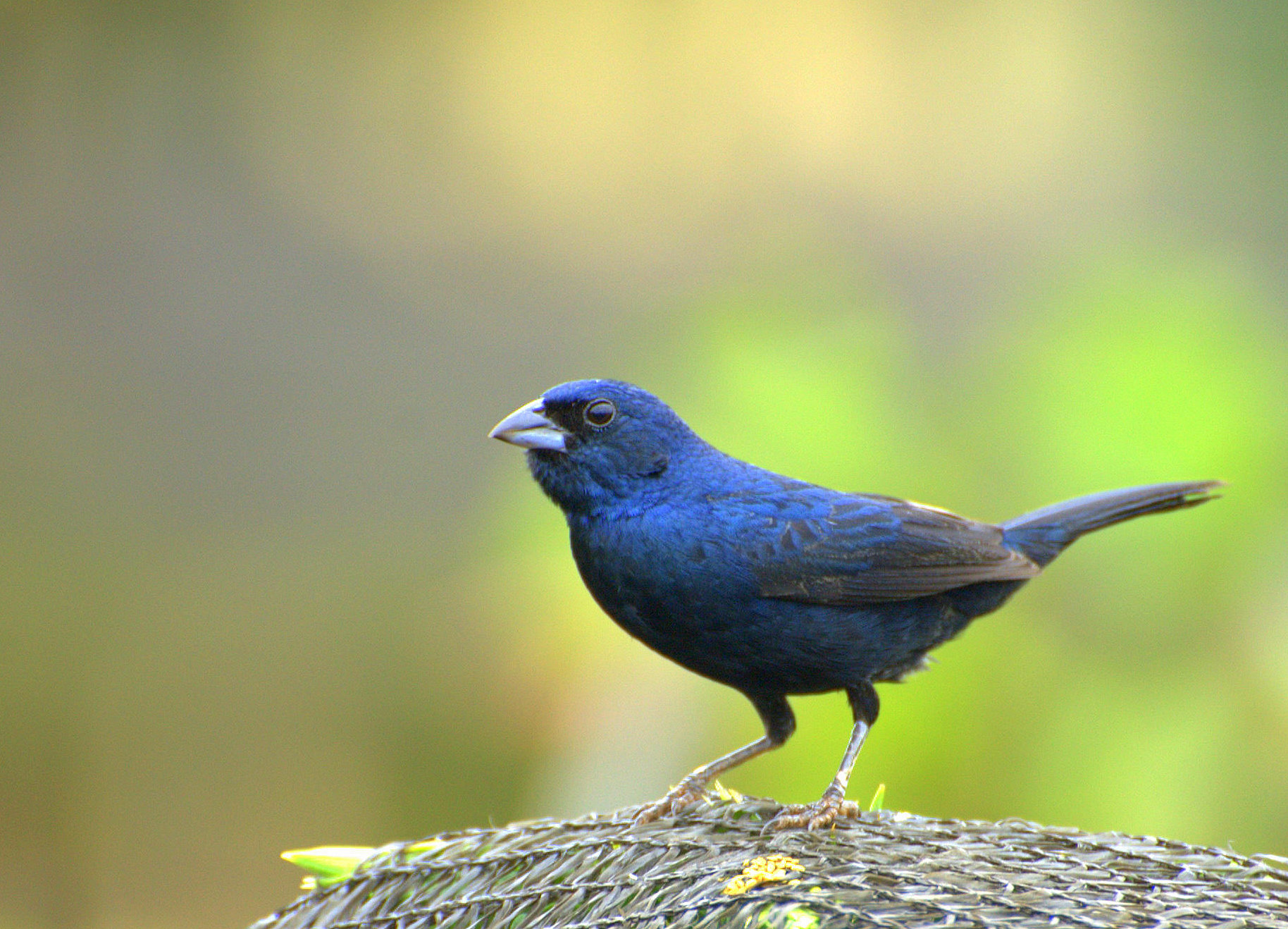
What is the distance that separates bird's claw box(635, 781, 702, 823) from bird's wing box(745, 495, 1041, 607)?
0.51 m

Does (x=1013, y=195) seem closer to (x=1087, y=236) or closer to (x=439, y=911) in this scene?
(x=1087, y=236)

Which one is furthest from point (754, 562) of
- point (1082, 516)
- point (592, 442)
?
point (1082, 516)

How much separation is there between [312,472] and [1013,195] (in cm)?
468

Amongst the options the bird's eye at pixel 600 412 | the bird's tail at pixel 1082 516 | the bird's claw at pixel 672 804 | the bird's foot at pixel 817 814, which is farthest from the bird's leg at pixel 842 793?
the bird's eye at pixel 600 412

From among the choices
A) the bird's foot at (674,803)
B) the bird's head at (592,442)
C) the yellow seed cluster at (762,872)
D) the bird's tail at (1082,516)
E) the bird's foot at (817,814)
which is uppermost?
the bird's head at (592,442)

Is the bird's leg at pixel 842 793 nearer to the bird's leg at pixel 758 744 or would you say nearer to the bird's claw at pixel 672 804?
the bird's leg at pixel 758 744

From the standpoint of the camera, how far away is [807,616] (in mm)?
2723

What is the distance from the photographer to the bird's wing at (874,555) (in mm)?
2734

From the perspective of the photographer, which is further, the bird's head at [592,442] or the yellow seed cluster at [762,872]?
the bird's head at [592,442]

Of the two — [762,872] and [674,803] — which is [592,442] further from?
[762,872]

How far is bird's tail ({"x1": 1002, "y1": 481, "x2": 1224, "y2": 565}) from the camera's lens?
10.5 ft

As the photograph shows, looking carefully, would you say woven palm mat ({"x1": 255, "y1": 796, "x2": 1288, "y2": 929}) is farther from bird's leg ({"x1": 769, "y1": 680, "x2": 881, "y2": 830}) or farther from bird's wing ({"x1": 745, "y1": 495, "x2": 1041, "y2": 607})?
bird's wing ({"x1": 745, "y1": 495, "x2": 1041, "y2": 607})

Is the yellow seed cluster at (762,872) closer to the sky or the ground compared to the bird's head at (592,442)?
closer to the ground

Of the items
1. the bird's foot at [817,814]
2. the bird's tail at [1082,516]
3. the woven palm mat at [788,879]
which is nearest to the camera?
the woven palm mat at [788,879]
